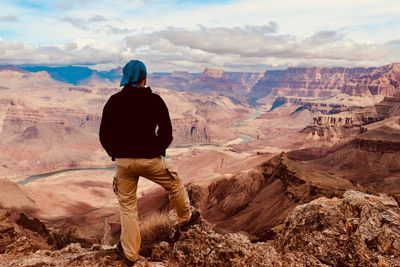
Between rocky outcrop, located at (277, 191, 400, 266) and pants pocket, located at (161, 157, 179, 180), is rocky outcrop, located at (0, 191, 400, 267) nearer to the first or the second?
rocky outcrop, located at (277, 191, 400, 266)

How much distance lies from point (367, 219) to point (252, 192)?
277ft

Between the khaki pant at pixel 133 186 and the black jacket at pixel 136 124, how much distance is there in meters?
0.19

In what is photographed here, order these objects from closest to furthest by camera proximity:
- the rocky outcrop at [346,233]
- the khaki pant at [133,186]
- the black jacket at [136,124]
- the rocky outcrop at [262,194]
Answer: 1. the black jacket at [136,124]
2. the khaki pant at [133,186]
3. the rocky outcrop at [346,233]
4. the rocky outcrop at [262,194]

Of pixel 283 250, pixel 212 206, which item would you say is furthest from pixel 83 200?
pixel 283 250

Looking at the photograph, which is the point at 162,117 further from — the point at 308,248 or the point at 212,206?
the point at 212,206

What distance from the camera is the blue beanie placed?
859cm

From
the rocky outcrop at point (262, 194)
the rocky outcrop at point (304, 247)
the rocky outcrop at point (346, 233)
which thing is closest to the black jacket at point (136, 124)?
the rocky outcrop at point (304, 247)

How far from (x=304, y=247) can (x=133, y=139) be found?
5125 millimetres

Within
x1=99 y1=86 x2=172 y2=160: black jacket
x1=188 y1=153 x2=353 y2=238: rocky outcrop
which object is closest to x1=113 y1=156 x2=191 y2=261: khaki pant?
x1=99 y1=86 x2=172 y2=160: black jacket

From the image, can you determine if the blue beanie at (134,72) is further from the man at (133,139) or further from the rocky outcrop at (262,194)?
the rocky outcrop at (262,194)

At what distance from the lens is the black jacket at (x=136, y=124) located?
8320mm

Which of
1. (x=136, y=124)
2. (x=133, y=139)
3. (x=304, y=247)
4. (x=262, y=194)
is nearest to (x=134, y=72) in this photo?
(x=136, y=124)

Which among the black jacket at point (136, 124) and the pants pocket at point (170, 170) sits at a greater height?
the black jacket at point (136, 124)

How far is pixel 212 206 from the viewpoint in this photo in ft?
313
